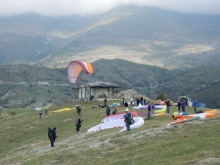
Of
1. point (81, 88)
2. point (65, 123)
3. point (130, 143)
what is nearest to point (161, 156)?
point (130, 143)

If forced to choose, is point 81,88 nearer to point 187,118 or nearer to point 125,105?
point 125,105

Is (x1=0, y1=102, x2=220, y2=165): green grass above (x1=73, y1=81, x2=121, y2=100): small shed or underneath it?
underneath

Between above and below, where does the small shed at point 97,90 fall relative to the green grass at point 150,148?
above

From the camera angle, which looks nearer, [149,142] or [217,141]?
[217,141]

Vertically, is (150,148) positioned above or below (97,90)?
below

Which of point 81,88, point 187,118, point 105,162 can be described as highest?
point 81,88

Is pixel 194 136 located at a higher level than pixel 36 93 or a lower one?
lower

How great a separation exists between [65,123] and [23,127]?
20.5 feet

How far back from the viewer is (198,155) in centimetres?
1670

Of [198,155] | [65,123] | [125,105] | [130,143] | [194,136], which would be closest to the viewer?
[198,155]

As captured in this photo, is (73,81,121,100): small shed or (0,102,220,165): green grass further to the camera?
(73,81,121,100): small shed

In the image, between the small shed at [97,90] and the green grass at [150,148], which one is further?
the small shed at [97,90]

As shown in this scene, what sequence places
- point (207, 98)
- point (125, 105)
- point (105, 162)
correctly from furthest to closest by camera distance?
point (207, 98) → point (125, 105) → point (105, 162)

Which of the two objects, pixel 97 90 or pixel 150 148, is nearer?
pixel 150 148
